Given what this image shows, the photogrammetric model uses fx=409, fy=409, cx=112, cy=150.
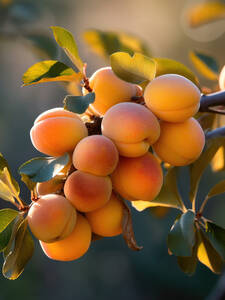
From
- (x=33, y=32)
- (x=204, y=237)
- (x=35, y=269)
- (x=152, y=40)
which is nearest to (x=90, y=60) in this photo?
(x=152, y=40)

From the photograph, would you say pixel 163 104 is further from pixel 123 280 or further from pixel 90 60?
pixel 90 60

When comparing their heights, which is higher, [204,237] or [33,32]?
[33,32]

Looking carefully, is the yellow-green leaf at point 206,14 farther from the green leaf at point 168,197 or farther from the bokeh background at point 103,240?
the bokeh background at point 103,240

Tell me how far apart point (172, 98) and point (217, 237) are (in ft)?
0.77

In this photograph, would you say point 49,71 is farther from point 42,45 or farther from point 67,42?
point 42,45

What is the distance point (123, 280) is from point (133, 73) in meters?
4.34

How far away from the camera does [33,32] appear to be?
111 cm

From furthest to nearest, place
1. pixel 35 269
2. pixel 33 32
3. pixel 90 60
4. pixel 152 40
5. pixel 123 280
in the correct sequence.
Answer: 1. pixel 152 40
2. pixel 90 60
3. pixel 123 280
4. pixel 35 269
5. pixel 33 32

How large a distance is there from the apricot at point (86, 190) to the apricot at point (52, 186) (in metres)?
0.03

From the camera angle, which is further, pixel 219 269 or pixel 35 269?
pixel 35 269

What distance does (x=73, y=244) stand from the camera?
1.69 feet

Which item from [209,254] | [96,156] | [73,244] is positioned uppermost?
[96,156]

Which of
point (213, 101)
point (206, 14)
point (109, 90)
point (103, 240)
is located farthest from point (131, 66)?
point (103, 240)

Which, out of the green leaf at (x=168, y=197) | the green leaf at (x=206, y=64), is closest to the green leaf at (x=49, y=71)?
the green leaf at (x=168, y=197)
